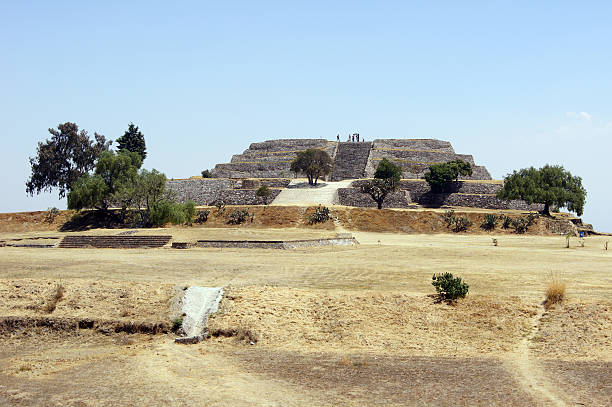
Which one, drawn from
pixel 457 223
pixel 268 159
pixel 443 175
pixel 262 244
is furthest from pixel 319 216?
pixel 268 159

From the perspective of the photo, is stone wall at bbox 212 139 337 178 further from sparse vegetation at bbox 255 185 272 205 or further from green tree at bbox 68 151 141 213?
green tree at bbox 68 151 141 213

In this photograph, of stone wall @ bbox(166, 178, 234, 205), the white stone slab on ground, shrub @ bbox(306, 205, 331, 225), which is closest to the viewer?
the white stone slab on ground

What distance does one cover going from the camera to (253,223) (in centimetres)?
5778

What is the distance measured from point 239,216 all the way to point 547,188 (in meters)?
31.3

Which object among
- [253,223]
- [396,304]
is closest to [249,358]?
[396,304]

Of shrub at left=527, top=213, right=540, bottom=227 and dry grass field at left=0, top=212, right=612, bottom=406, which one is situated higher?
shrub at left=527, top=213, right=540, bottom=227

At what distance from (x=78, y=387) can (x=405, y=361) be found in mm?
9750

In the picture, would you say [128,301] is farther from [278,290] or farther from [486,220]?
[486,220]

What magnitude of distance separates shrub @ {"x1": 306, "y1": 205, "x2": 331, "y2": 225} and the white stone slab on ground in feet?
105

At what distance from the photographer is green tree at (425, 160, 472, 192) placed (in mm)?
70938

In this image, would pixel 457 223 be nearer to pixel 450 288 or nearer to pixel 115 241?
pixel 115 241

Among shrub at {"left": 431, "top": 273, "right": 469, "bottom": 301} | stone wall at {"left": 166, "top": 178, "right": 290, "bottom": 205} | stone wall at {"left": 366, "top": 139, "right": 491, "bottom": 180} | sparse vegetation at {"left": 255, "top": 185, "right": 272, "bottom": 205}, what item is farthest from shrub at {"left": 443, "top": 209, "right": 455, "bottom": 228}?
shrub at {"left": 431, "top": 273, "right": 469, "bottom": 301}

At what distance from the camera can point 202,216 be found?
197ft

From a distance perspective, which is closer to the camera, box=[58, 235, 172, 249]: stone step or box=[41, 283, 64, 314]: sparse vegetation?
box=[41, 283, 64, 314]: sparse vegetation
